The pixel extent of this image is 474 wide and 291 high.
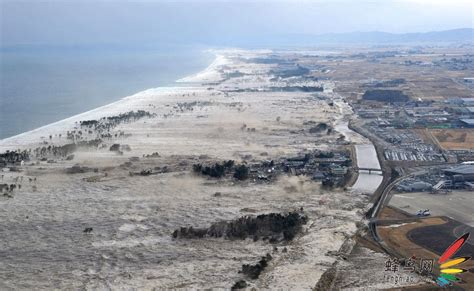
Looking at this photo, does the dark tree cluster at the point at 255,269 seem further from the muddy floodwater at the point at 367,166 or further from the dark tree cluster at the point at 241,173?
the muddy floodwater at the point at 367,166

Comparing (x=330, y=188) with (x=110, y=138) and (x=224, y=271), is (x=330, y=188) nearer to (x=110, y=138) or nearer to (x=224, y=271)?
(x=224, y=271)

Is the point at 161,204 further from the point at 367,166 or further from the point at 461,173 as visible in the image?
the point at 461,173

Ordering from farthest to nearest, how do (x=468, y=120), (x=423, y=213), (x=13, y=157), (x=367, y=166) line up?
1. (x=468, y=120)
2. (x=13, y=157)
3. (x=367, y=166)
4. (x=423, y=213)

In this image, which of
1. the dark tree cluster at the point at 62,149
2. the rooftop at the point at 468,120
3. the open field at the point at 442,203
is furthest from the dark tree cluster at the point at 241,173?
the rooftop at the point at 468,120

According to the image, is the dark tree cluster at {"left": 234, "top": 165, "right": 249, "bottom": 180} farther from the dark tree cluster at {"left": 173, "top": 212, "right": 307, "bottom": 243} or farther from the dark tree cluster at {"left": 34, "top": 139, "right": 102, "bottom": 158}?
the dark tree cluster at {"left": 34, "top": 139, "right": 102, "bottom": 158}

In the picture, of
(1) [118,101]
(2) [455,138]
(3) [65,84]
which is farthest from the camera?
(3) [65,84]

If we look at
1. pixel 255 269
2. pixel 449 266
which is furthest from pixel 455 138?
pixel 255 269

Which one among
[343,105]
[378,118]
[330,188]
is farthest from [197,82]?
[330,188]
